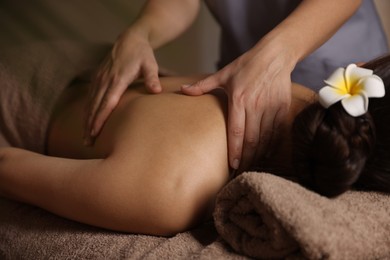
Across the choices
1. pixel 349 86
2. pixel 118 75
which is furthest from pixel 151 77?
pixel 349 86

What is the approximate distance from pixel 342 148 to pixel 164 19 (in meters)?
0.70

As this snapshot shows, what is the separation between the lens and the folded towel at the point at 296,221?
0.54 m

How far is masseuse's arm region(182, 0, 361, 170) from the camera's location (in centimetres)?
76

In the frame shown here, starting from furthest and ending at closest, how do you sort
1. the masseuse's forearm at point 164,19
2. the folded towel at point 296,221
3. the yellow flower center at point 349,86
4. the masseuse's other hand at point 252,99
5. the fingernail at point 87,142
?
1. the masseuse's forearm at point 164,19
2. the fingernail at point 87,142
3. the masseuse's other hand at point 252,99
4. the yellow flower center at point 349,86
5. the folded towel at point 296,221

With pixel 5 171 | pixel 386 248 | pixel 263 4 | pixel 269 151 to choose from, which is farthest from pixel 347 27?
pixel 5 171

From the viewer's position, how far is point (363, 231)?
0.59 m

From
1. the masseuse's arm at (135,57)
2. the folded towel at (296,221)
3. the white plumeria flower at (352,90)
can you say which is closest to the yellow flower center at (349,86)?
the white plumeria flower at (352,90)

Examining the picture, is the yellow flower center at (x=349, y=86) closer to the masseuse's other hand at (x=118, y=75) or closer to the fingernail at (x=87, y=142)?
the masseuse's other hand at (x=118, y=75)

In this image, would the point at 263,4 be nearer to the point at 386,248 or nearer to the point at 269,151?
the point at 269,151

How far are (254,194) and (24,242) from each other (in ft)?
1.25

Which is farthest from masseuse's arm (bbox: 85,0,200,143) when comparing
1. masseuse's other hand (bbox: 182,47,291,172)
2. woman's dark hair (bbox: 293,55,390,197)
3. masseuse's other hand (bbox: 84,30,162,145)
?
woman's dark hair (bbox: 293,55,390,197)

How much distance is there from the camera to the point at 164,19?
118 cm

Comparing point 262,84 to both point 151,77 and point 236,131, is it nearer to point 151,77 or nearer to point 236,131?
point 236,131

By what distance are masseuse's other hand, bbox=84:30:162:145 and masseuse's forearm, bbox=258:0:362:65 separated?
23 cm
